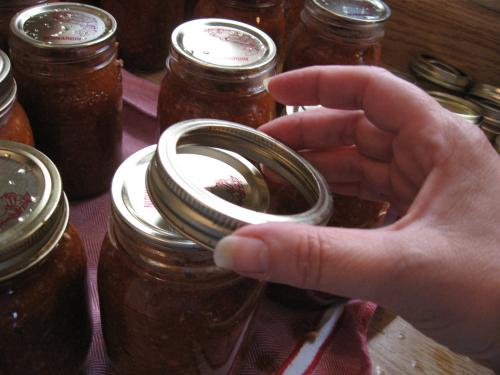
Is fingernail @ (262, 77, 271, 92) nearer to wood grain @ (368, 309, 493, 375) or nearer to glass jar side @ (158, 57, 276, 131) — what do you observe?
glass jar side @ (158, 57, 276, 131)

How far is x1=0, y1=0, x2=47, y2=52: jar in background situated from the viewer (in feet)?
2.46

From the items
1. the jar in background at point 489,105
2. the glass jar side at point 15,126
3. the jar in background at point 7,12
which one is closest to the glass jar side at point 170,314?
the glass jar side at point 15,126

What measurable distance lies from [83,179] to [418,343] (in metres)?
0.59

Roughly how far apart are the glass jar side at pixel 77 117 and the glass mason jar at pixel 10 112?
0.20ft

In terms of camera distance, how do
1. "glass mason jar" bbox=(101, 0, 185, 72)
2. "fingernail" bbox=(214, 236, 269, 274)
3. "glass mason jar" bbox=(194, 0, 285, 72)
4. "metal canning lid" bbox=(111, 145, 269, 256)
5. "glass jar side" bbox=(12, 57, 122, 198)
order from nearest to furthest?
"fingernail" bbox=(214, 236, 269, 274), "metal canning lid" bbox=(111, 145, 269, 256), "glass jar side" bbox=(12, 57, 122, 198), "glass mason jar" bbox=(194, 0, 285, 72), "glass mason jar" bbox=(101, 0, 185, 72)

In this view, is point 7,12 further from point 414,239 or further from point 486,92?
point 486,92

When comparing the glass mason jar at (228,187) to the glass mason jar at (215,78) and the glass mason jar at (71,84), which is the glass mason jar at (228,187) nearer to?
the glass mason jar at (215,78)

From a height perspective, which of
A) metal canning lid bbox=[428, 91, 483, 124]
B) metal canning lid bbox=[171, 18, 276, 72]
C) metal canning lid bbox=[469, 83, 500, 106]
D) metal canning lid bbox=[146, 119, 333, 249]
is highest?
metal canning lid bbox=[171, 18, 276, 72]

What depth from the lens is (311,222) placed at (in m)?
0.42

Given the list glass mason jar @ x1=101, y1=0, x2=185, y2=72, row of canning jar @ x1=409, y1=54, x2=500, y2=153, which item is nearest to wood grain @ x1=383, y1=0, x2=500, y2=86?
row of canning jar @ x1=409, y1=54, x2=500, y2=153

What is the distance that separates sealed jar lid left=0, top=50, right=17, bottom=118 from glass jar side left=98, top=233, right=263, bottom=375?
0.71 feet

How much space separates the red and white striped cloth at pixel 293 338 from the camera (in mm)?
615

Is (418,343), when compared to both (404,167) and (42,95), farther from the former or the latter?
(42,95)

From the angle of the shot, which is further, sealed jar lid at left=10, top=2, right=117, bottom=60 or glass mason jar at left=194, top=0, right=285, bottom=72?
glass mason jar at left=194, top=0, right=285, bottom=72
